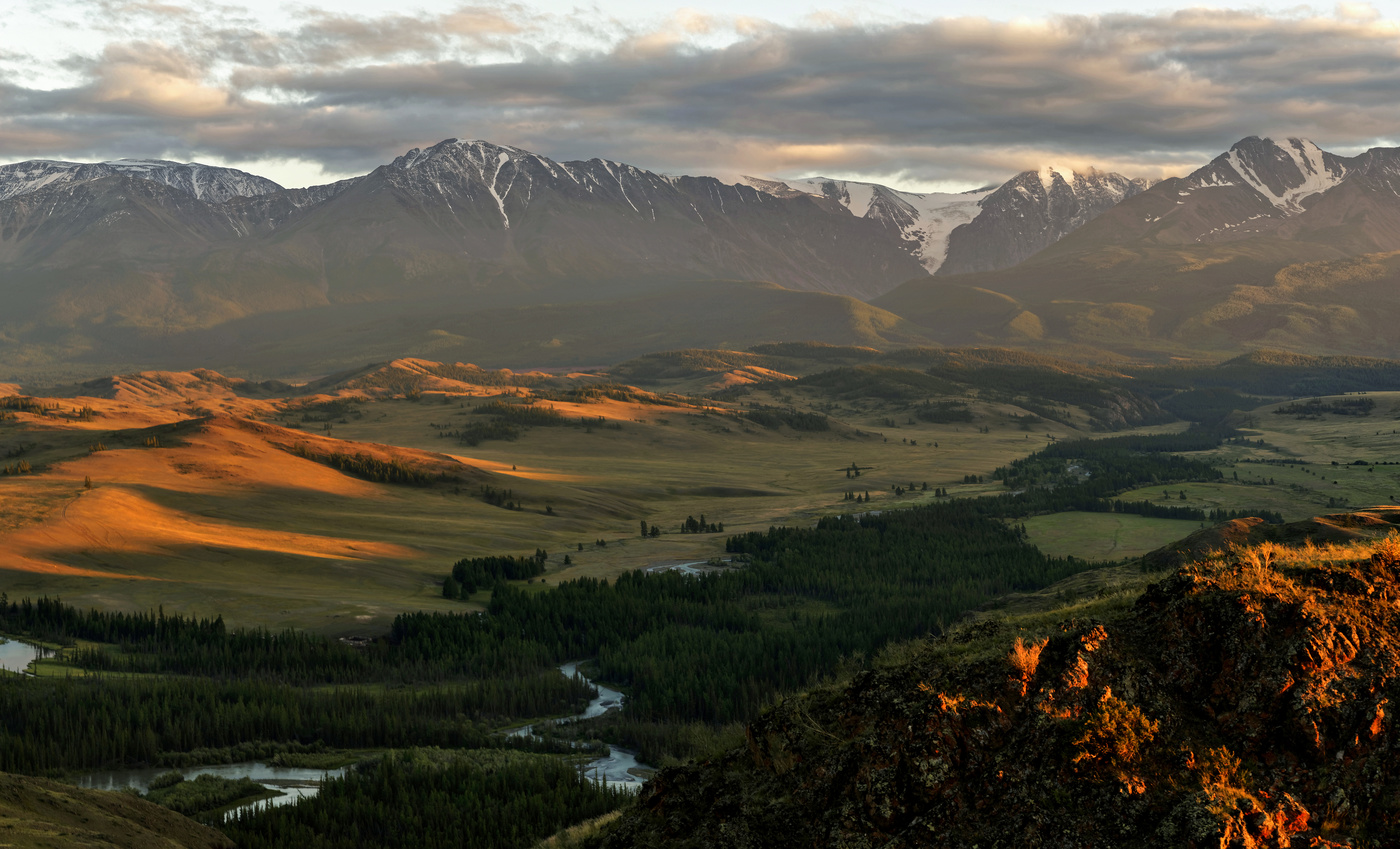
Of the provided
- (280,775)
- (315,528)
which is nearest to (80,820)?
(280,775)

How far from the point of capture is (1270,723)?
23.1 metres

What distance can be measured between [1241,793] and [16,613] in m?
103

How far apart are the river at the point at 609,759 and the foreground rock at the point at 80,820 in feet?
79.1

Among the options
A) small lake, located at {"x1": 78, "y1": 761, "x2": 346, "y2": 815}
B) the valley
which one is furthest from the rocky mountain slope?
small lake, located at {"x1": 78, "y1": 761, "x2": 346, "y2": 815}

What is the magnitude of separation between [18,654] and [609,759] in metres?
48.3

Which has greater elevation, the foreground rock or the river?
the foreground rock

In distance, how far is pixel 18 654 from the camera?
8894 centimetres

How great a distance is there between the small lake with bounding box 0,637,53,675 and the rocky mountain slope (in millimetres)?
75076

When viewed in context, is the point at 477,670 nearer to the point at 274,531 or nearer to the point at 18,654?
the point at 18,654

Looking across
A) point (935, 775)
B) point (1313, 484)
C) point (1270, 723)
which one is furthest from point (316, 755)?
point (1313, 484)

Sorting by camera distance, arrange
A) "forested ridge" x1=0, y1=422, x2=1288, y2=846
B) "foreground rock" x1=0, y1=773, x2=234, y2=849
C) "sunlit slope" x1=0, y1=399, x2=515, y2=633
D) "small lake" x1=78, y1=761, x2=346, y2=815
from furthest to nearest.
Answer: "sunlit slope" x1=0, y1=399, x2=515, y2=633, "small lake" x1=78, y1=761, x2=346, y2=815, "forested ridge" x1=0, y1=422, x2=1288, y2=846, "foreground rock" x1=0, y1=773, x2=234, y2=849

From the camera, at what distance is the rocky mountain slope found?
22.0 meters

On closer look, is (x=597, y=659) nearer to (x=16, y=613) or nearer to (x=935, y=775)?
(x=16, y=613)

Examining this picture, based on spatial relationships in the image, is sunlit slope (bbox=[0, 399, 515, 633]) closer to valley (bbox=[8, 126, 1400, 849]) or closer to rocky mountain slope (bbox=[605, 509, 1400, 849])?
valley (bbox=[8, 126, 1400, 849])
